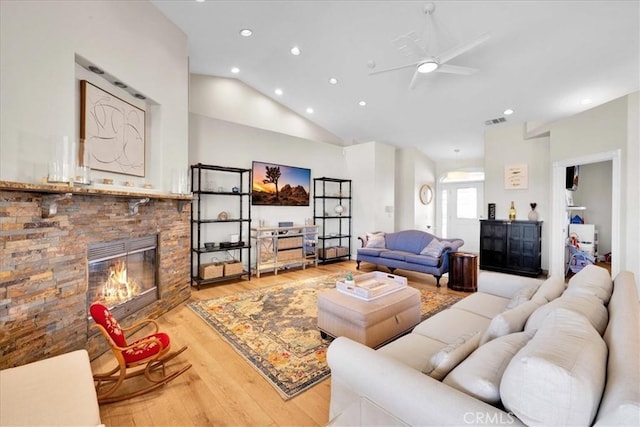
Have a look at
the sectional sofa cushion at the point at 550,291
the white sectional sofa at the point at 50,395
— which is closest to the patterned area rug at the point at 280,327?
the white sectional sofa at the point at 50,395

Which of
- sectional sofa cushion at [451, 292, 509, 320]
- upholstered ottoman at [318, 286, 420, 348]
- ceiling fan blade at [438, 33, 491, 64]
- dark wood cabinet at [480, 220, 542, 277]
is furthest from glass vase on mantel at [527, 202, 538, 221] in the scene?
upholstered ottoman at [318, 286, 420, 348]

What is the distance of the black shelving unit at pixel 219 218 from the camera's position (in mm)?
4746

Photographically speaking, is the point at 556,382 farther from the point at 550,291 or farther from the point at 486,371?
the point at 550,291

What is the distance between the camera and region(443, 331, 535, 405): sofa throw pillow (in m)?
1.05

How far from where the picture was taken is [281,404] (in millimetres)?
1944

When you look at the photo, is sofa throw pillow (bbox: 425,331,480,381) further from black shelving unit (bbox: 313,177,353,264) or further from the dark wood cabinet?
black shelving unit (bbox: 313,177,353,264)

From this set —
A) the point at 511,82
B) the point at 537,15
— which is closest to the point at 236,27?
the point at 537,15

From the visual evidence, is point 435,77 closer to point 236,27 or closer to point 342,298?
point 236,27

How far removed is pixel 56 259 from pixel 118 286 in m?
0.90

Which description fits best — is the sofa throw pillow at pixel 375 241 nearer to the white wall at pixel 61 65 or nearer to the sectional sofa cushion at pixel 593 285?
the sectional sofa cushion at pixel 593 285

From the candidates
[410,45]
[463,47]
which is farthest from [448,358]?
[410,45]

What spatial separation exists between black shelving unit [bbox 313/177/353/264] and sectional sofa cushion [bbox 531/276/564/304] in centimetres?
458

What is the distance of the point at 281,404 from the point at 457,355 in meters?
1.27

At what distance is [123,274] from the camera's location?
10.1 feet
